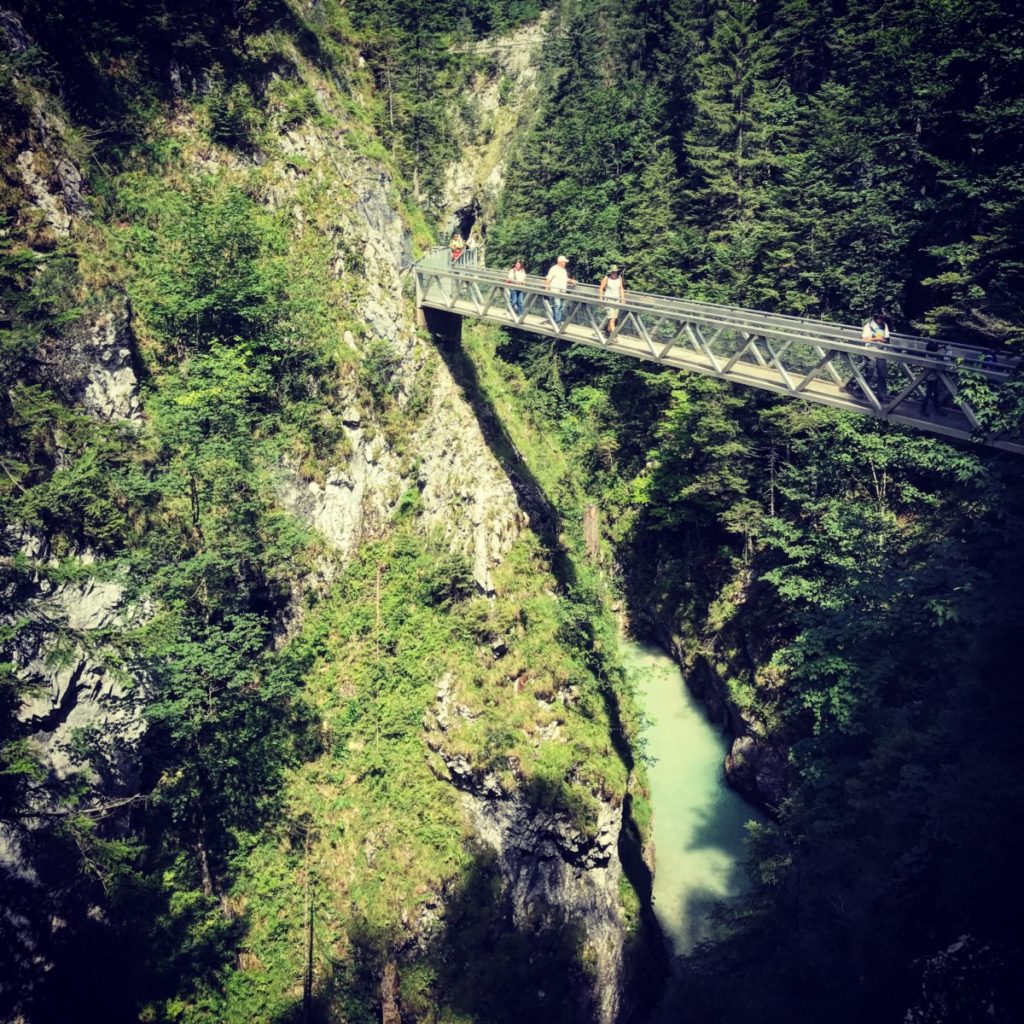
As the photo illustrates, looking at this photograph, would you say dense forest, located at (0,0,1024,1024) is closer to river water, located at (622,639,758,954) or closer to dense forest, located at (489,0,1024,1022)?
dense forest, located at (489,0,1024,1022)

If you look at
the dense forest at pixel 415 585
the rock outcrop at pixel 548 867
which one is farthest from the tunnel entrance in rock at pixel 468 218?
the rock outcrop at pixel 548 867

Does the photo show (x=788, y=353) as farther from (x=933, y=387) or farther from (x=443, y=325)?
(x=443, y=325)

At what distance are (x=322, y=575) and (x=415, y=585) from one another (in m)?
2.61

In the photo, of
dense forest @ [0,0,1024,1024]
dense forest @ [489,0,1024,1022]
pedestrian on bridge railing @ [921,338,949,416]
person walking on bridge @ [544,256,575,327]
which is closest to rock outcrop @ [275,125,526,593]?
dense forest @ [0,0,1024,1024]

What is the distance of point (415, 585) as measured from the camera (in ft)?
→ 56.6

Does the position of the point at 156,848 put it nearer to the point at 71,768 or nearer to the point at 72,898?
the point at 72,898

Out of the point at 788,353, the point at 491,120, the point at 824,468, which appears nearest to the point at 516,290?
the point at 788,353

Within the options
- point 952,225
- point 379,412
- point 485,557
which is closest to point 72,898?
point 485,557

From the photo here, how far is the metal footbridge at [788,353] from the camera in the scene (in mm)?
9930

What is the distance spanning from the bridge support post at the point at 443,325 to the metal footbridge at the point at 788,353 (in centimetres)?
168

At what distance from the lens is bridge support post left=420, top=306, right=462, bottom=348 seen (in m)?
20.4

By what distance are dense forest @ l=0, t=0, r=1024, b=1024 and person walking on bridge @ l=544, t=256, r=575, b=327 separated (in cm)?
533

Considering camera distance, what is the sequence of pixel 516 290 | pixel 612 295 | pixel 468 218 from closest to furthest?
1. pixel 612 295
2. pixel 516 290
3. pixel 468 218

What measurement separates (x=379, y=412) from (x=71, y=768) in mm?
11778
